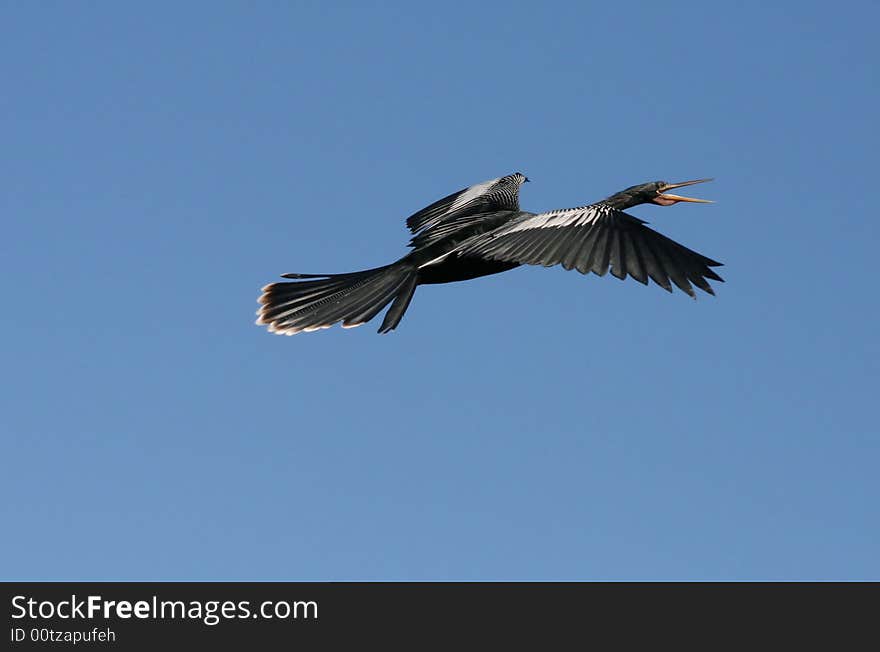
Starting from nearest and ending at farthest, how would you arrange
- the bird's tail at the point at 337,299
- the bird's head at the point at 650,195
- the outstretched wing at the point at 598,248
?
1. the outstretched wing at the point at 598,248
2. the bird's tail at the point at 337,299
3. the bird's head at the point at 650,195

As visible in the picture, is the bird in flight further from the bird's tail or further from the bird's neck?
the bird's neck

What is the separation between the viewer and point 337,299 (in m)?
10.8

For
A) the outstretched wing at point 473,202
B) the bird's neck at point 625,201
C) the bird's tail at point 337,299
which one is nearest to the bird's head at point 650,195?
the bird's neck at point 625,201

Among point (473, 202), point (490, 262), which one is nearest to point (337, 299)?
point (490, 262)

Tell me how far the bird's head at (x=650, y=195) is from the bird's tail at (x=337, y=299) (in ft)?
10.9

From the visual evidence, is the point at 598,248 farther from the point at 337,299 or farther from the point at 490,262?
the point at 337,299

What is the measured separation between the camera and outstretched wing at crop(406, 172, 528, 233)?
43.6 ft

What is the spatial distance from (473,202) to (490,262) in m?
2.90

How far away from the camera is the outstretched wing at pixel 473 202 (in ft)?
43.6

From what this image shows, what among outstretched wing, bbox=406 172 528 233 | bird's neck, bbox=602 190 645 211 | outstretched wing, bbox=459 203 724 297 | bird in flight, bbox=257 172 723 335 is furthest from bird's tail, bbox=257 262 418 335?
bird's neck, bbox=602 190 645 211

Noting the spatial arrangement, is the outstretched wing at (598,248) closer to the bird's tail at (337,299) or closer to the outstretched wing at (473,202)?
the bird's tail at (337,299)

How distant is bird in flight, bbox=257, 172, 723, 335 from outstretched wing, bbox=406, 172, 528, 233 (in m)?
1.15
